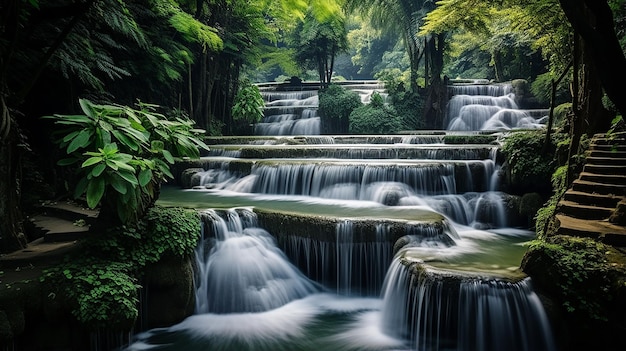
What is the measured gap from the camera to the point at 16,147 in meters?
5.68

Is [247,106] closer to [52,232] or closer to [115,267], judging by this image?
[52,232]

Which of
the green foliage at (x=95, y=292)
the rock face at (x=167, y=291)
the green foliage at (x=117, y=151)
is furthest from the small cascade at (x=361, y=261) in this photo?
the green foliage at (x=117, y=151)

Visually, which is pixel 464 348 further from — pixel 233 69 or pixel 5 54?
pixel 233 69

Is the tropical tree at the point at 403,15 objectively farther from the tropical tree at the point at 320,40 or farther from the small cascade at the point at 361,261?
the small cascade at the point at 361,261

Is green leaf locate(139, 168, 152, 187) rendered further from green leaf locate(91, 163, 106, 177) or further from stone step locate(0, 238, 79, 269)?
stone step locate(0, 238, 79, 269)

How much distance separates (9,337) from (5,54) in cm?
358

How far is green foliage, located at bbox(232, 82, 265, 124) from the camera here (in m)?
18.9

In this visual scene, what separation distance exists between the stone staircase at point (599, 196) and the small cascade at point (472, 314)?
1.33 meters

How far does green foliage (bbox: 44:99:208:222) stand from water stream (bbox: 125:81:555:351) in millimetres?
1784

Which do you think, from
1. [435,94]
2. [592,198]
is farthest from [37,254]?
[435,94]

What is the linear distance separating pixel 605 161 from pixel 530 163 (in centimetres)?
229

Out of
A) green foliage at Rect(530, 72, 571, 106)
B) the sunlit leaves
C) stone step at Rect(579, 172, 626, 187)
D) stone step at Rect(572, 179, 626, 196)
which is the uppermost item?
the sunlit leaves

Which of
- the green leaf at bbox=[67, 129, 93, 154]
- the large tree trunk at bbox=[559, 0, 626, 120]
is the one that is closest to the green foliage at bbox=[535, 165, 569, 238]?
the large tree trunk at bbox=[559, 0, 626, 120]

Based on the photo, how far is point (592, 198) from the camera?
6.41 metres
